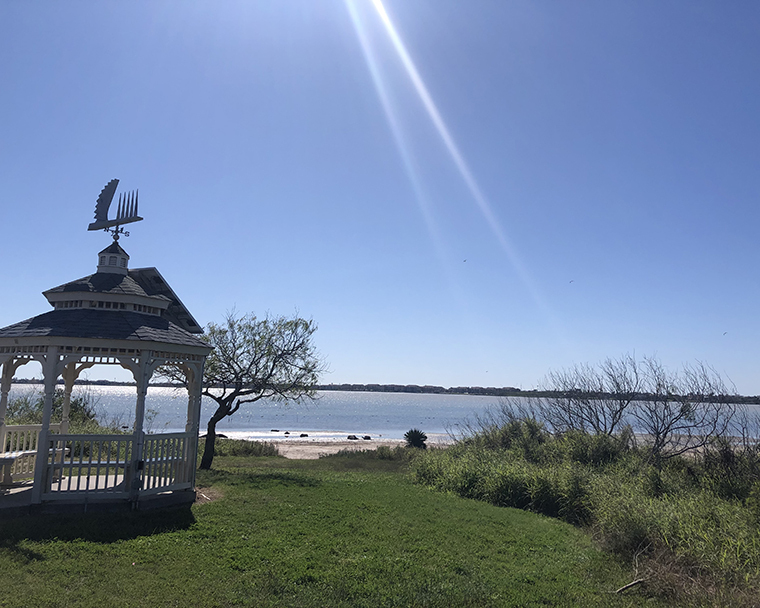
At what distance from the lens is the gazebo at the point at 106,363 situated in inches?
381

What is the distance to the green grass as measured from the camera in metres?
6.61

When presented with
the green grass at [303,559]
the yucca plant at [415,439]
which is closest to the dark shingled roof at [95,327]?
the green grass at [303,559]

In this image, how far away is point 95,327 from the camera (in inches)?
402

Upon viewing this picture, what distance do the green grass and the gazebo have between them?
0.69 m

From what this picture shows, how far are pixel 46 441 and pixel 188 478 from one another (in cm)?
285

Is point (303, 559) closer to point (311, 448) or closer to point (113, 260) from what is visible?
point (113, 260)

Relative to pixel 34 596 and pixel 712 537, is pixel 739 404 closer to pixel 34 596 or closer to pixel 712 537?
pixel 712 537

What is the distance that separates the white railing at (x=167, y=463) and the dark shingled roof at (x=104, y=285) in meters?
3.14

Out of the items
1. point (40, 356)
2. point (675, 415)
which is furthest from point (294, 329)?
point (675, 415)

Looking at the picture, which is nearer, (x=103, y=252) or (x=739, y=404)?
(x=103, y=252)

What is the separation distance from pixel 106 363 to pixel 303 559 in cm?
585

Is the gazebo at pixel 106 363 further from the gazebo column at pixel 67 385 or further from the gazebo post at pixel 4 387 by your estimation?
the gazebo column at pixel 67 385

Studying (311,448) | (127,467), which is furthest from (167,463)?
(311,448)

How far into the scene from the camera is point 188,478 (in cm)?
1116
